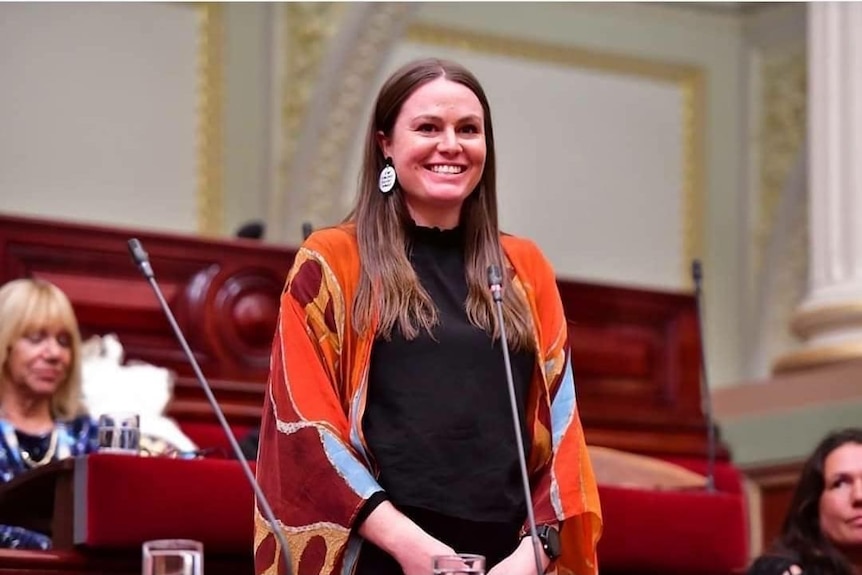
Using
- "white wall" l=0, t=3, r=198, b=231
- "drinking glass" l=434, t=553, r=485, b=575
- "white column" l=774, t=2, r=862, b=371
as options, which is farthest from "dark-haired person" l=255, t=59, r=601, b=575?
"white wall" l=0, t=3, r=198, b=231

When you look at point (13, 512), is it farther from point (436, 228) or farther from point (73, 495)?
point (436, 228)

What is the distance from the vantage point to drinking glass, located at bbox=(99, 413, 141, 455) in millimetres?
4492

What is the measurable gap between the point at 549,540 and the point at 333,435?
0.38 metres

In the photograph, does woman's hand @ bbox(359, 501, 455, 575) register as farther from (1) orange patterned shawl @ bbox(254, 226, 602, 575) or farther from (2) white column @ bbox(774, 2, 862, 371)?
(2) white column @ bbox(774, 2, 862, 371)

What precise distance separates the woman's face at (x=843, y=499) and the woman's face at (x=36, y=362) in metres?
1.93

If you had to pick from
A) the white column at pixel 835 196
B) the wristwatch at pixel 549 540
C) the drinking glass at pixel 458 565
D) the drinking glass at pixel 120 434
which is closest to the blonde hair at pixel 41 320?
the drinking glass at pixel 120 434

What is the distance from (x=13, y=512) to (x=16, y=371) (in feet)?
2.12

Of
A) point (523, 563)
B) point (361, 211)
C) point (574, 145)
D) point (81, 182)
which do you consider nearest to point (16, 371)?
point (361, 211)

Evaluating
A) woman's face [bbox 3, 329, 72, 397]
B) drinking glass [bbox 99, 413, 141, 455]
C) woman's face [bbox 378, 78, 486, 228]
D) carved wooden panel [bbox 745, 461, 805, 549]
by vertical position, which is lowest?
carved wooden panel [bbox 745, 461, 805, 549]

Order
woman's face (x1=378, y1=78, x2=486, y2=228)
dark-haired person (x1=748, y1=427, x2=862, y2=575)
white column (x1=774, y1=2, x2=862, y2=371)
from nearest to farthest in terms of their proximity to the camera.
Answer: woman's face (x1=378, y1=78, x2=486, y2=228)
dark-haired person (x1=748, y1=427, x2=862, y2=575)
white column (x1=774, y1=2, x2=862, y2=371)

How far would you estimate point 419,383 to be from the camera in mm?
3242

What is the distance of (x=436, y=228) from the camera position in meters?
3.41

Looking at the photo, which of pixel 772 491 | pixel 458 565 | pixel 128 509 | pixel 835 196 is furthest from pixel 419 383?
pixel 772 491

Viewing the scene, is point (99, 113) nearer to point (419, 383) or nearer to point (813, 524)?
point (813, 524)
